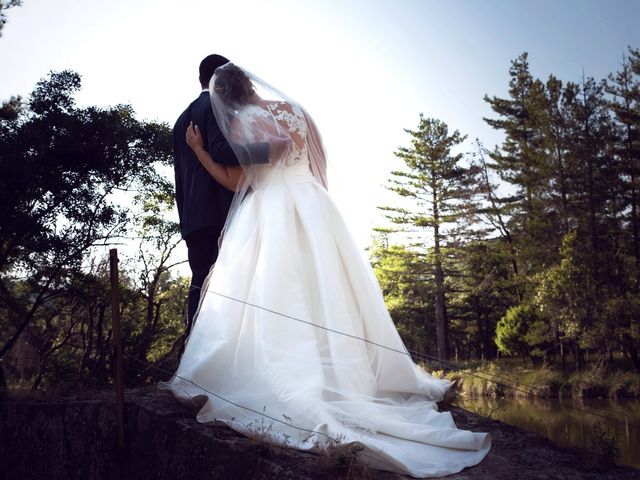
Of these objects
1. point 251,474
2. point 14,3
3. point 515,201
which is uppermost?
point 515,201

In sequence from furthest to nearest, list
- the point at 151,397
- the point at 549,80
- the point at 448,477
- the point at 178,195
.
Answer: the point at 549,80
the point at 178,195
the point at 151,397
the point at 448,477

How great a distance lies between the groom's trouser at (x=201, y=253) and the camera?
11.9 feet

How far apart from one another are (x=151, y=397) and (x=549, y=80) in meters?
22.8

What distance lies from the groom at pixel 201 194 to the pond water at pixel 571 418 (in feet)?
8.25

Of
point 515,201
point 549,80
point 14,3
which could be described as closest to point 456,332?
point 515,201

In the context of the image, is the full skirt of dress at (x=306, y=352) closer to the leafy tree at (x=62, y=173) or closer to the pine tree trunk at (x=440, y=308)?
the leafy tree at (x=62, y=173)

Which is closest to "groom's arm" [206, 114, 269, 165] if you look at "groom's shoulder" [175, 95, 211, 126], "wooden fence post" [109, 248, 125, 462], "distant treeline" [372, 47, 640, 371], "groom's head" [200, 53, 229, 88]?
"groom's shoulder" [175, 95, 211, 126]

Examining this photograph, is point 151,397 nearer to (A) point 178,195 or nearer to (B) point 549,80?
(A) point 178,195

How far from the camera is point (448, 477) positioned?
2137 mm

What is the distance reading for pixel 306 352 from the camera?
274cm

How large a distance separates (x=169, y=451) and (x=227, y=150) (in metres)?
1.78

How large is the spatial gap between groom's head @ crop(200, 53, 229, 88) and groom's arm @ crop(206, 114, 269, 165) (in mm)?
465

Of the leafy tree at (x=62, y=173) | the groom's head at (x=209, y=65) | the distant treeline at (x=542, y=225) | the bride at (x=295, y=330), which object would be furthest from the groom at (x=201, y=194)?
the distant treeline at (x=542, y=225)

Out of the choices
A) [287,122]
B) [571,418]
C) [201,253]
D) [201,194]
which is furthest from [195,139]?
[571,418]
